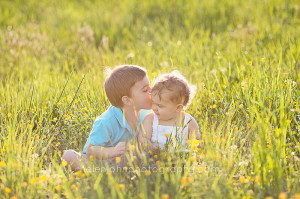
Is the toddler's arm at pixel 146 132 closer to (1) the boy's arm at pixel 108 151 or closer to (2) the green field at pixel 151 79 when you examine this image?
(1) the boy's arm at pixel 108 151

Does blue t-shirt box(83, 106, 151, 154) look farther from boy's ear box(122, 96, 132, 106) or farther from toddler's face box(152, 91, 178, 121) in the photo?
toddler's face box(152, 91, 178, 121)

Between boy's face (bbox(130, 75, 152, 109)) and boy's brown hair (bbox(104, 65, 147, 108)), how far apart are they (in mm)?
28

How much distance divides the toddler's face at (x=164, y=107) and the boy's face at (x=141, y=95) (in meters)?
0.07

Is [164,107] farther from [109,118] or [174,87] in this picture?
[109,118]

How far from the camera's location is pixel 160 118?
279 centimetres

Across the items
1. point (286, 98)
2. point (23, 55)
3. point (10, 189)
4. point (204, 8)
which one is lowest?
point (10, 189)

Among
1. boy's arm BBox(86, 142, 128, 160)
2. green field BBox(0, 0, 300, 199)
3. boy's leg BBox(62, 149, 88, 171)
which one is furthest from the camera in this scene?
boy's leg BBox(62, 149, 88, 171)

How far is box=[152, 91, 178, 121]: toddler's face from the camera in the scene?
2.68m

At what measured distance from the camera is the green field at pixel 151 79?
2.17 metres

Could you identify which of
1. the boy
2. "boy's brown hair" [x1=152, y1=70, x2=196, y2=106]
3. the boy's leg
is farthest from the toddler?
the boy's leg

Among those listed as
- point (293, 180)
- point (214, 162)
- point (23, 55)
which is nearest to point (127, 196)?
point (214, 162)

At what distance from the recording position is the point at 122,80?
2779mm

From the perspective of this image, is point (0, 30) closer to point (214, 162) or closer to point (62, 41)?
point (62, 41)

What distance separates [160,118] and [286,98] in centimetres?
101
